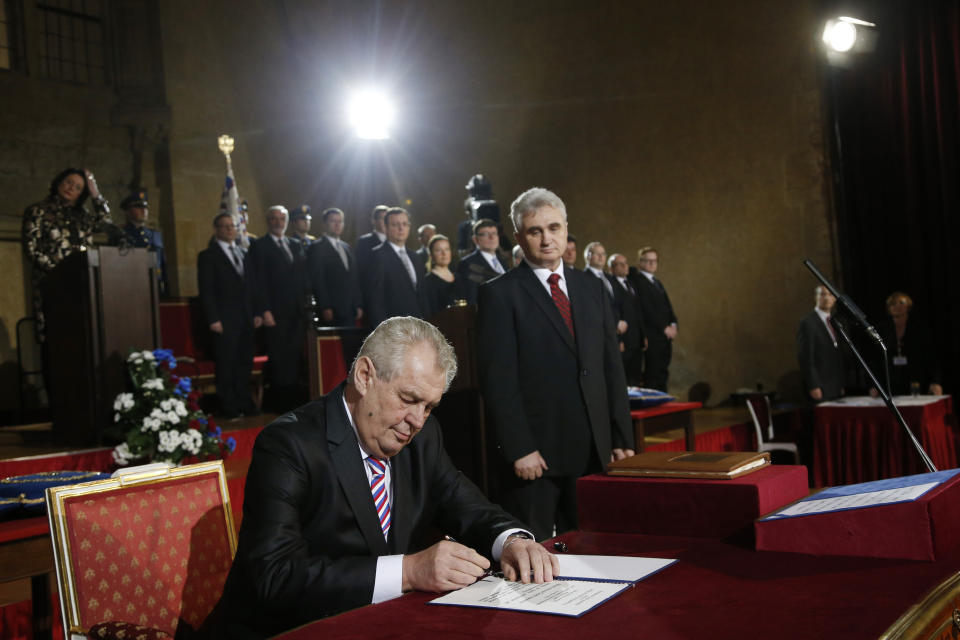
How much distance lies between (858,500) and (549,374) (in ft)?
4.69

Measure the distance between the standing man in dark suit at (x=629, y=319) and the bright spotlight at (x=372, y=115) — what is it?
501 centimetres

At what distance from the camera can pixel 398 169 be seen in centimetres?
1262

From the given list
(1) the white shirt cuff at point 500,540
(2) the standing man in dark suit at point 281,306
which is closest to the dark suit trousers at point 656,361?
(2) the standing man in dark suit at point 281,306

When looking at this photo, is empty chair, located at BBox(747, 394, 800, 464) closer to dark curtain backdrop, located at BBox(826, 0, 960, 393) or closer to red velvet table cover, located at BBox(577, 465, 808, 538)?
dark curtain backdrop, located at BBox(826, 0, 960, 393)

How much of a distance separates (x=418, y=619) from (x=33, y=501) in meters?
1.65

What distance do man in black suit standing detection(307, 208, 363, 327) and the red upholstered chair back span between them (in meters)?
5.13

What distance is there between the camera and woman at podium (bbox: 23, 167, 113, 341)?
6000mm

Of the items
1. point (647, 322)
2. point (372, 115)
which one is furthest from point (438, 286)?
point (372, 115)

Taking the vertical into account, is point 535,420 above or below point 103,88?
below

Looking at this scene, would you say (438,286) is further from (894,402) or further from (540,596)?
(540,596)

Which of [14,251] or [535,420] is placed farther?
[14,251]

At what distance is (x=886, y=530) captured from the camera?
4.76 feet

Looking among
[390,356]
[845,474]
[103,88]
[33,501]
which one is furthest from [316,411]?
[103,88]

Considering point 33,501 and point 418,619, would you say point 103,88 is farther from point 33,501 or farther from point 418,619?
point 418,619
